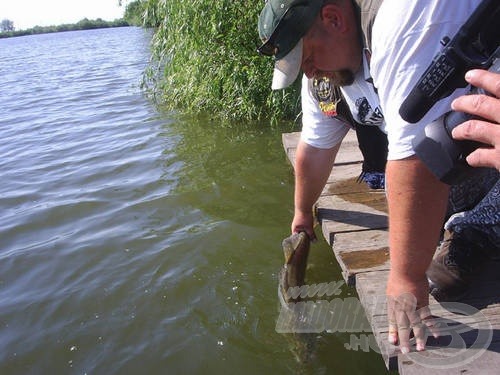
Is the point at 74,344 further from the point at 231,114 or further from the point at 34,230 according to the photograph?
the point at 231,114

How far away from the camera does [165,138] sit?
7875 millimetres

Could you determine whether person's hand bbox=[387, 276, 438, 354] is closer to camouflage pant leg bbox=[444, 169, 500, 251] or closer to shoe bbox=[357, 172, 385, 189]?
camouflage pant leg bbox=[444, 169, 500, 251]

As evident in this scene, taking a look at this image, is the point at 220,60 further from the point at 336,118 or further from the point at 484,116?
the point at 484,116

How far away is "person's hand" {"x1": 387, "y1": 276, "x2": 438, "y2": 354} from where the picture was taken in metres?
1.88

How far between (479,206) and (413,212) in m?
0.82

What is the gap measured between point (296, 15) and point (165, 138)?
6.09 m

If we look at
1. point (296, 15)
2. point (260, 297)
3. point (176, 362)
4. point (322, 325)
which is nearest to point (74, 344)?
point (176, 362)

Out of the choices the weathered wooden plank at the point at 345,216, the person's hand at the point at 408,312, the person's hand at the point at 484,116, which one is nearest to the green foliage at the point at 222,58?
the weathered wooden plank at the point at 345,216

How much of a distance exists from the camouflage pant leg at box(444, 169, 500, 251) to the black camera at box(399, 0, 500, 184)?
73cm

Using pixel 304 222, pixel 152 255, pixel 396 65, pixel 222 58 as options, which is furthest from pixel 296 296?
pixel 222 58

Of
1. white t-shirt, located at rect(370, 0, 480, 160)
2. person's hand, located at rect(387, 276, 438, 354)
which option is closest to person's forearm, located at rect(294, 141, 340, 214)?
person's hand, located at rect(387, 276, 438, 354)

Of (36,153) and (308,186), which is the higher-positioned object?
(308,186)

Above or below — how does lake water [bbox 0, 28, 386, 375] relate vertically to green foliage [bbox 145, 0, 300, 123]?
below

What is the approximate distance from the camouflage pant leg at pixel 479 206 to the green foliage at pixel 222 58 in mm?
4339
